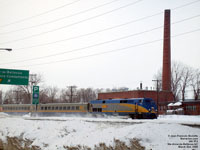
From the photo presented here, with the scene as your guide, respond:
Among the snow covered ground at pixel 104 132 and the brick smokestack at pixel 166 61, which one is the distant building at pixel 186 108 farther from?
the snow covered ground at pixel 104 132

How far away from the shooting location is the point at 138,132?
18188 mm

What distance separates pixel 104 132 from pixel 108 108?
17888 millimetres

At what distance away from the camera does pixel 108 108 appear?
3928cm

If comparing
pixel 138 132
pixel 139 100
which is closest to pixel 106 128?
pixel 138 132

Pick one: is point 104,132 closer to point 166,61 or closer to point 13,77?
point 13,77

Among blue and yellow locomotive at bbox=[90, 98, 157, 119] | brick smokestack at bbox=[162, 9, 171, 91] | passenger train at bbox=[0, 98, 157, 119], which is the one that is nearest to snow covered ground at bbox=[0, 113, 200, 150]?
blue and yellow locomotive at bbox=[90, 98, 157, 119]

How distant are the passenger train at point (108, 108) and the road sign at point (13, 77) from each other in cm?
1101

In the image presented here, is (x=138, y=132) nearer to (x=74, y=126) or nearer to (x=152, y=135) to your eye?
(x=152, y=135)

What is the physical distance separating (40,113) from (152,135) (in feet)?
131

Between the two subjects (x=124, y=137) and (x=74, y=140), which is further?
(x=74, y=140)

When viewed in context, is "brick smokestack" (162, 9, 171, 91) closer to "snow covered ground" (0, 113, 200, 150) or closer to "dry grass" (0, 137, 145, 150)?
"snow covered ground" (0, 113, 200, 150)

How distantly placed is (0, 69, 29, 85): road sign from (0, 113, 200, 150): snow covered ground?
5132 mm

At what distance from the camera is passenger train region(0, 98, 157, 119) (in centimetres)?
3509

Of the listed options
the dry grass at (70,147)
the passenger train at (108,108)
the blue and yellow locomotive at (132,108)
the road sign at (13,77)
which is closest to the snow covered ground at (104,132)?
the dry grass at (70,147)
